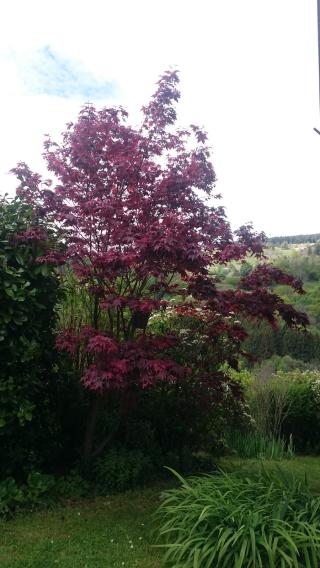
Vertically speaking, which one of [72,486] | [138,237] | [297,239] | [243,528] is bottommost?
[72,486]

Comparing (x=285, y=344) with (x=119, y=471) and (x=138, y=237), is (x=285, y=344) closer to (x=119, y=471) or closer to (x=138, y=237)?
(x=119, y=471)

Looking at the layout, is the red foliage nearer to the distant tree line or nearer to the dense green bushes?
the dense green bushes

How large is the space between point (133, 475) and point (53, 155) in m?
3.38

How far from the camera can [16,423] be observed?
5.16m

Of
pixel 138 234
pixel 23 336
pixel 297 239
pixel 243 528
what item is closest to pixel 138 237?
pixel 138 234

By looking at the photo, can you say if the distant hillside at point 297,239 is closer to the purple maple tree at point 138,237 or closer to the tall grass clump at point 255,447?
the tall grass clump at point 255,447

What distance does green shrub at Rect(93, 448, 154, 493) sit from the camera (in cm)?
557

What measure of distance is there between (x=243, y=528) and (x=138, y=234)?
2366 millimetres

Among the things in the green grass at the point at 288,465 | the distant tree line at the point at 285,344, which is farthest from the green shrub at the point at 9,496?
the distant tree line at the point at 285,344

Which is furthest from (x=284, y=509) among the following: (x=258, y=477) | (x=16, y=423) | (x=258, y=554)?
(x=16, y=423)

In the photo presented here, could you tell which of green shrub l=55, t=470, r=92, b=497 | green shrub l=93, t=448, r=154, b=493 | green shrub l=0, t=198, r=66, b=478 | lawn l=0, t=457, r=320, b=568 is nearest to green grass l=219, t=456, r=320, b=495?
green shrub l=93, t=448, r=154, b=493

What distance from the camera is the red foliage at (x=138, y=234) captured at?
453 cm

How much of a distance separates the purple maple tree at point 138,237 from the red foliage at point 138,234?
0.01m

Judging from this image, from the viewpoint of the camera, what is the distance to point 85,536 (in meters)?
4.29
